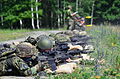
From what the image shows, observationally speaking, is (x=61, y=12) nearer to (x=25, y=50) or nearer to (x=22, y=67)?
(x=25, y=50)

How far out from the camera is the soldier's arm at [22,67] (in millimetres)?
8602

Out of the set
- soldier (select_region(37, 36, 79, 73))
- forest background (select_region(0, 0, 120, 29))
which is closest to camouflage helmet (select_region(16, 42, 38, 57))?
soldier (select_region(37, 36, 79, 73))

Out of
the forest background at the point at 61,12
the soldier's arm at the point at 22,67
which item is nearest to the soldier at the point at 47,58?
the soldier's arm at the point at 22,67

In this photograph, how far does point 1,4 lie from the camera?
4503 centimetres

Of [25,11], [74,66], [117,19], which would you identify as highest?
[74,66]

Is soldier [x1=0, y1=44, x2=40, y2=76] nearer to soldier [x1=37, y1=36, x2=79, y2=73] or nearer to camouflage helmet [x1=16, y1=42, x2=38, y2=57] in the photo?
camouflage helmet [x1=16, y1=42, x2=38, y2=57]

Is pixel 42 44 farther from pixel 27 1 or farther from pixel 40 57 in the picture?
pixel 27 1

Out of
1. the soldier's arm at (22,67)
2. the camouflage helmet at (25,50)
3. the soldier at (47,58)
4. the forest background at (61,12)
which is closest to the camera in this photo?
the soldier's arm at (22,67)

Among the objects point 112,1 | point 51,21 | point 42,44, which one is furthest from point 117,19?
point 42,44

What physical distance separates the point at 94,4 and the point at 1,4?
Answer: 21386 mm

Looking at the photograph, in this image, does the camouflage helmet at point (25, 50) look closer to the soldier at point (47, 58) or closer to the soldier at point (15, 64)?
the soldier at point (15, 64)

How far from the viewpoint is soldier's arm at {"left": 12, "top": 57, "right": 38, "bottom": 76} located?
860 cm

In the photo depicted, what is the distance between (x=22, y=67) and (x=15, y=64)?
28 cm

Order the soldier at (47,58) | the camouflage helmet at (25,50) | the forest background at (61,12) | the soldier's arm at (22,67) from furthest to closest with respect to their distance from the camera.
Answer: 1. the forest background at (61,12)
2. the camouflage helmet at (25,50)
3. the soldier at (47,58)
4. the soldier's arm at (22,67)
